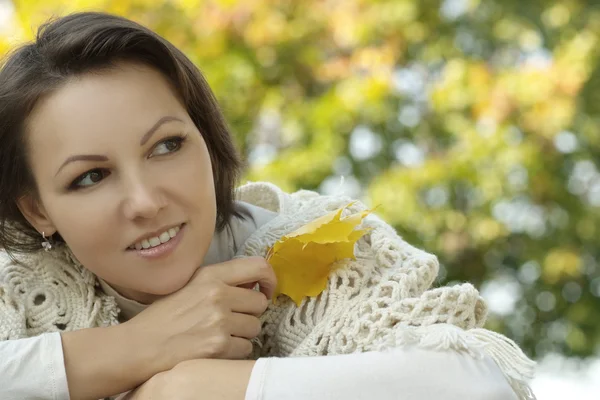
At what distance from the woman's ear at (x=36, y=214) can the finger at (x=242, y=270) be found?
0.33 meters

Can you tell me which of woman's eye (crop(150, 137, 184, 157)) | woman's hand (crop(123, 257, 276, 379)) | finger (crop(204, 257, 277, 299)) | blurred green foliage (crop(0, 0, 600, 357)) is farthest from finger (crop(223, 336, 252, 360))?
blurred green foliage (crop(0, 0, 600, 357))

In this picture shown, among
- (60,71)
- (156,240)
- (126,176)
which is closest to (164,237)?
(156,240)

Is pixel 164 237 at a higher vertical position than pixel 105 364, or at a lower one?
higher

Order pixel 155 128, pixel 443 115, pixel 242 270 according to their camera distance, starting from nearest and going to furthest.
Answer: pixel 155 128, pixel 242 270, pixel 443 115

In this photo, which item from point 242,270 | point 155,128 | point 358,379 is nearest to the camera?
point 358,379

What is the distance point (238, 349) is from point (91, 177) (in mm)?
408

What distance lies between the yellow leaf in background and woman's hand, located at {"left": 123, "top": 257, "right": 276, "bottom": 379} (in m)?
0.06

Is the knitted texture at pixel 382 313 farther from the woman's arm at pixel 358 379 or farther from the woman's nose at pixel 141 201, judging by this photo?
the woman's nose at pixel 141 201

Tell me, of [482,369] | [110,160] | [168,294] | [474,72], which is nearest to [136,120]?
[110,160]

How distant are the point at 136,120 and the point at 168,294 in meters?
0.34

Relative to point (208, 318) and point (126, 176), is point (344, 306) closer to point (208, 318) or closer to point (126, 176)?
point (208, 318)

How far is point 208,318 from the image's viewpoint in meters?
1.50

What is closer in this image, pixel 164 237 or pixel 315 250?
pixel 164 237

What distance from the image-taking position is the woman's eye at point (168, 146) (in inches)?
57.9
